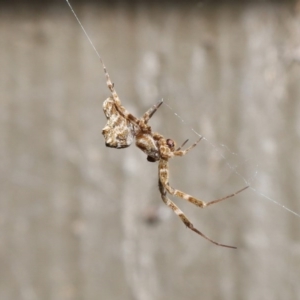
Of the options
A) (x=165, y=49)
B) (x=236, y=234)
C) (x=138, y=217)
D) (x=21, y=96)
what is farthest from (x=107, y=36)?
(x=236, y=234)

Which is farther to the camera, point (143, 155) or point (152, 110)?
point (143, 155)

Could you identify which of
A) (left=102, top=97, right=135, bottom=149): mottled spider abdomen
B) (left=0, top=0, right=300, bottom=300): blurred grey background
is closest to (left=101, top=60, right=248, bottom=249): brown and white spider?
(left=102, top=97, right=135, bottom=149): mottled spider abdomen

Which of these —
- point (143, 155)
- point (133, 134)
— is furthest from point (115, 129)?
point (143, 155)

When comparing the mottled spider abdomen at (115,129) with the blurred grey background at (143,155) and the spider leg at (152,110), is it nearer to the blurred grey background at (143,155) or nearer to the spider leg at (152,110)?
the spider leg at (152,110)

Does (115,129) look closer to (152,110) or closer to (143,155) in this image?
(152,110)

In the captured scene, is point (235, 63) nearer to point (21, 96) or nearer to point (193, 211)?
point (193, 211)

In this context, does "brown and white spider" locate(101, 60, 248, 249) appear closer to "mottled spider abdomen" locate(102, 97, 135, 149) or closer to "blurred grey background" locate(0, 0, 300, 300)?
"mottled spider abdomen" locate(102, 97, 135, 149)

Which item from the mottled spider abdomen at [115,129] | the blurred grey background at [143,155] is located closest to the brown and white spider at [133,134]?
the mottled spider abdomen at [115,129]
